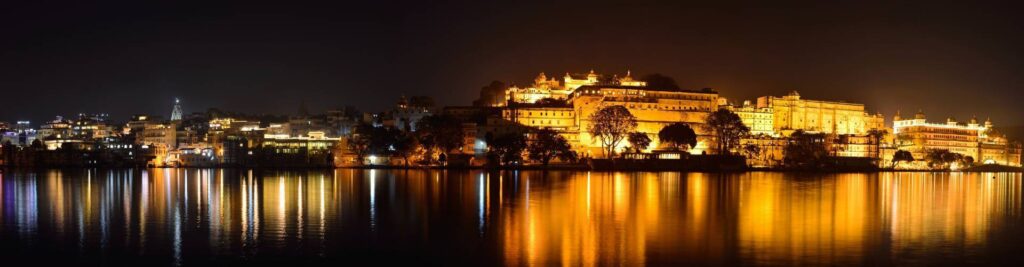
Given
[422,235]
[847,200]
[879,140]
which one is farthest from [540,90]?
[422,235]

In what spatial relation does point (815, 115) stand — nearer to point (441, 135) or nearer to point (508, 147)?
point (508, 147)

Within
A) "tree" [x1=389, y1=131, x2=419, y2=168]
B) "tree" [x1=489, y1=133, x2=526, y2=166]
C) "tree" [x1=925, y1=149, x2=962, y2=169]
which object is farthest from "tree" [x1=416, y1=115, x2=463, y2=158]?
"tree" [x1=925, y1=149, x2=962, y2=169]

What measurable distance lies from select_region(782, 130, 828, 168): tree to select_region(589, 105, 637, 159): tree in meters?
13.5

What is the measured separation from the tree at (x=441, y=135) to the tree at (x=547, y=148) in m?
5.14

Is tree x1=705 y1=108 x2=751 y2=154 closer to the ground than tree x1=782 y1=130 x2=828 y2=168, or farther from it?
farther from it

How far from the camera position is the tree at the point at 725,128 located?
2603 inches

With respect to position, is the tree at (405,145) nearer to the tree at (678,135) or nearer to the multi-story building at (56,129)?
the tree at (678,135)

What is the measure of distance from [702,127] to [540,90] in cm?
1472

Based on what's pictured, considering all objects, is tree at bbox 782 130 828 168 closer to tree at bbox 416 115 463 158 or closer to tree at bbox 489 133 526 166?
tree at bbox 489 133 526 166

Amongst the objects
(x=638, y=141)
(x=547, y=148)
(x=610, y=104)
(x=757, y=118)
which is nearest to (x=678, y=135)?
(x=638, y=141)

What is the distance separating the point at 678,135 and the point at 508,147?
1229 cm

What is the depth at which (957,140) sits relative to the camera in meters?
85.6

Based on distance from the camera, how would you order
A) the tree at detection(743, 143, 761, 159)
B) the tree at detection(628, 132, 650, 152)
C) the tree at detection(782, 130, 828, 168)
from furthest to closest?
the tree at detection(782, 130, 828, 168)
the tree at detection(743, 143, 761, 159)
the tree at detection(628, 132, 650, 152)

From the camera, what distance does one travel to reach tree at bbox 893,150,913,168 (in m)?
73.0
